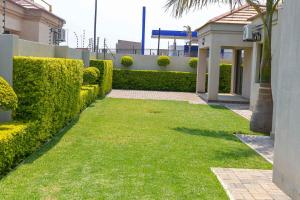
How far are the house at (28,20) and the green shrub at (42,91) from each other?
5732 mm

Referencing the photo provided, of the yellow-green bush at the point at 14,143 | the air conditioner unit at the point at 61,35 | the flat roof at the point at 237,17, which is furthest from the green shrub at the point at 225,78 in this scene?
the yellow-green bush at the point at 14,143

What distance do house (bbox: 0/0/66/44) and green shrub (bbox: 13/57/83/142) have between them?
18.8 ft

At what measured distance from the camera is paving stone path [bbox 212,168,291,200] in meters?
6.45

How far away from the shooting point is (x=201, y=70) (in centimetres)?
2697

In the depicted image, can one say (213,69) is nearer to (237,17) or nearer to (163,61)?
(237,17)

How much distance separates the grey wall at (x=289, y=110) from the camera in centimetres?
628

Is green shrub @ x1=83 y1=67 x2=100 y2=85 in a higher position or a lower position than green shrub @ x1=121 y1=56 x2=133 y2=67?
lower

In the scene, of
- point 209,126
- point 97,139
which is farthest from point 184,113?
point 97,139

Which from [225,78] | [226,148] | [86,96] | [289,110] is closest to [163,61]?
[225,78]

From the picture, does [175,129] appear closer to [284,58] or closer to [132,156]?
[132,156]

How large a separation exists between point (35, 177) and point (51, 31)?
13962mm

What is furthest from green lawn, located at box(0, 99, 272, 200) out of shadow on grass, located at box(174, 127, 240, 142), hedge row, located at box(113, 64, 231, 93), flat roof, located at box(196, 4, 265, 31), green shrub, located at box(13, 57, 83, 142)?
hedge row, located at box(113, 64, 231, 93)

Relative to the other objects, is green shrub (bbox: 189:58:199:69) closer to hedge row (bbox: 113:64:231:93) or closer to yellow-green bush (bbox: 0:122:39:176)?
hedge row (bbox: 113:64:231:93)

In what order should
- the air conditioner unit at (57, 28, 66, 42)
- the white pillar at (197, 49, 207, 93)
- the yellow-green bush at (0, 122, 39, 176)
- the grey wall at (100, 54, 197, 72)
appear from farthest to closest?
the grey wall at (100, 54, 197, 72), the white pillar at (197, 49, 207, 93), the air conditioner unit at (57, 28, 66, 42), the yellow-green bush at (0, 122, 39, 176)
